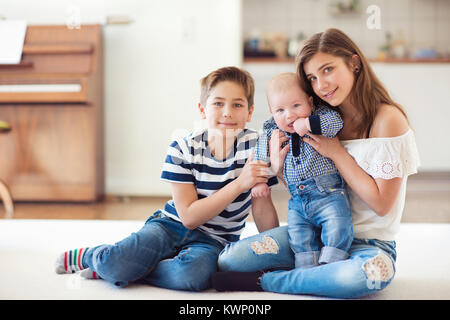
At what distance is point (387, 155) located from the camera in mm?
945

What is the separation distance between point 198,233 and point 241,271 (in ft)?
0.47

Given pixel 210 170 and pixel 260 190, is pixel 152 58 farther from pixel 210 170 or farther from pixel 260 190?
pixel 260 190

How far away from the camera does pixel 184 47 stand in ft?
7.95

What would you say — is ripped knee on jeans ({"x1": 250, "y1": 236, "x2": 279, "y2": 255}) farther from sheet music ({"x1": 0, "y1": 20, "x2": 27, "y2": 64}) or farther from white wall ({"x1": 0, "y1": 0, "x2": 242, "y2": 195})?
sheet music ({"x1": 0, "y1": 20, "x2": 27, "y2": 64})

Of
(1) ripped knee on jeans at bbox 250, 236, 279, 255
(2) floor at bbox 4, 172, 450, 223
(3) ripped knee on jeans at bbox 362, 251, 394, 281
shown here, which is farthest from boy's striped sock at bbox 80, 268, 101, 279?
(2) floor at bbox 4, 172, 450, 223

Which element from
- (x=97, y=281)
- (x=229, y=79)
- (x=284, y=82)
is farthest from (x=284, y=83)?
(x=97, y=281)

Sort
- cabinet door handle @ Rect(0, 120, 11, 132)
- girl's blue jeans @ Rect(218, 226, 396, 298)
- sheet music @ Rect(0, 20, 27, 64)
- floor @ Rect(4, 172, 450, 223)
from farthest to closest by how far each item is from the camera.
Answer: sheet music @ Rect(0, 20, 27, 64)
cabinet door handle @ Rect(0, 120, 11, 132)
floor @ Rect(4, 172, 450, 223)
girl's blue jeans @ Rect(218, 226, 396, 298)

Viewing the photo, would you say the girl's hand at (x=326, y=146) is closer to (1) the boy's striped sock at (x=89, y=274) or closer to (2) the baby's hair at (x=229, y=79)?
(2) the baby's hair at (x=229, y=79)

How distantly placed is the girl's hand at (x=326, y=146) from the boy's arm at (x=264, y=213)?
0.19 m

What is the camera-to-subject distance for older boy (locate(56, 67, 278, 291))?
96cm

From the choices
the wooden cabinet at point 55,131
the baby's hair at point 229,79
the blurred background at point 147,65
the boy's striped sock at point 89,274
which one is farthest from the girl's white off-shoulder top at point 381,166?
the wooden cabinet at point 55,131

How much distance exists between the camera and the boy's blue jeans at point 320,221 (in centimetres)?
90

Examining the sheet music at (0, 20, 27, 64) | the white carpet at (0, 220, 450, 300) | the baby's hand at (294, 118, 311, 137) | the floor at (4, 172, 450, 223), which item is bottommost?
the floor at (4, 172, 450, 223)

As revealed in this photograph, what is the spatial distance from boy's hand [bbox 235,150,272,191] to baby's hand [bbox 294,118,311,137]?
0.34 ft
